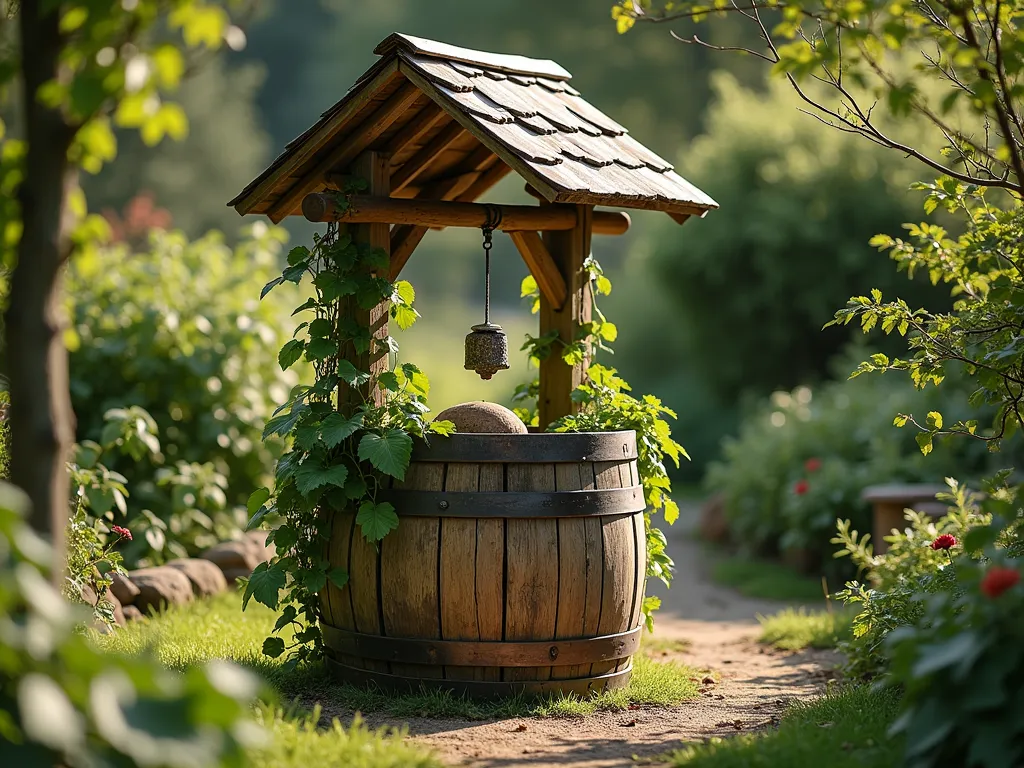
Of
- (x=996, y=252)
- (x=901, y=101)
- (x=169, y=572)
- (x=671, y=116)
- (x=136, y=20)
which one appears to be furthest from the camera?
(x=671, y=116)

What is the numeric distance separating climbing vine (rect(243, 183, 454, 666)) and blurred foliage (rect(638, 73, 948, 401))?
8.28 meters

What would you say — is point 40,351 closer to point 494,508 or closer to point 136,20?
point 136,20

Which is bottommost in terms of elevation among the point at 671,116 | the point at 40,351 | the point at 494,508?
the point at 494,508

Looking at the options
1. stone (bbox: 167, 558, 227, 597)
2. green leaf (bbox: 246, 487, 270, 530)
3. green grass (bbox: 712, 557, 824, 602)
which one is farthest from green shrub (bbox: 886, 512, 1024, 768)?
green grass (bbox: 712, 557, 824, 602)

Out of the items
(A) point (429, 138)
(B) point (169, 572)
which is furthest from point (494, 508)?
(B) point (169, 572)

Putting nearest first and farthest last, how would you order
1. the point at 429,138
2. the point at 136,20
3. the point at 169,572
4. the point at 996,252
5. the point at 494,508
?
the point at 136,20 → the point at 494,508 → the point at 996,252 → the point at 429,138 → the point at 169,572

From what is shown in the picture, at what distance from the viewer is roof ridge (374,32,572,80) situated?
14.8ft

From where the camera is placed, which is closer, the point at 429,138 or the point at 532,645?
the point at 532,645

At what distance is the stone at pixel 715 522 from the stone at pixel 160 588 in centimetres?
514

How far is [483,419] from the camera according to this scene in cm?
460

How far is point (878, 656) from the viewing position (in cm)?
479

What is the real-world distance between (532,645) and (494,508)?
56 centimetres

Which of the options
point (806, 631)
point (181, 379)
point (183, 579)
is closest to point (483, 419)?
point (183, 579)

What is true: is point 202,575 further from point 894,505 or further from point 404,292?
point 894,505
